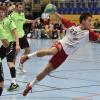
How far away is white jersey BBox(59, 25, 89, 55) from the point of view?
340 inches

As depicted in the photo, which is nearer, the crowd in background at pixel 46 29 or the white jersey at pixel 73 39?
the white jersey at pixel 73 39

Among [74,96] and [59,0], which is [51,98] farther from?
[59,0]

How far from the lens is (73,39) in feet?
28.7

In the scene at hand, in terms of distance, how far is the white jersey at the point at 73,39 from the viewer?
28.4 ft

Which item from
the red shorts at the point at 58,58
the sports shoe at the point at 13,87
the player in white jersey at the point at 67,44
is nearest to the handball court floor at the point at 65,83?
the sports shoe at the point at 13,87

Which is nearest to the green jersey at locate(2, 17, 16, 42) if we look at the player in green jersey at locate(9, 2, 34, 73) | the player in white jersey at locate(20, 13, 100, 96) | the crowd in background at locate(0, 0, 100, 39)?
the player in green jersey at locate(9, 2, 34, 73)

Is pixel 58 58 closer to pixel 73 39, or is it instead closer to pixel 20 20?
pixel 73 39

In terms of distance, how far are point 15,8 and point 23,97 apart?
339cm

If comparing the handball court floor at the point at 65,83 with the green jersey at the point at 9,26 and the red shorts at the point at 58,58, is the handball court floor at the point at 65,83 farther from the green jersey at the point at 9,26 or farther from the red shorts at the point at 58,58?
the green jersey at the point at 9,26

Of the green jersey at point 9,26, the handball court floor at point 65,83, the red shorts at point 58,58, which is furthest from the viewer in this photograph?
the green jersey at point 9,26

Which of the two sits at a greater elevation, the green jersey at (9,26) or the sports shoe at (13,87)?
the green jersey at (9,26)

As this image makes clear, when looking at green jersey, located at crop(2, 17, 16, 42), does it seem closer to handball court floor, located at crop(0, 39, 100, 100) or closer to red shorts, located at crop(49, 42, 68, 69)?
handball court floor, located at crop(0, 39, 100, 100)

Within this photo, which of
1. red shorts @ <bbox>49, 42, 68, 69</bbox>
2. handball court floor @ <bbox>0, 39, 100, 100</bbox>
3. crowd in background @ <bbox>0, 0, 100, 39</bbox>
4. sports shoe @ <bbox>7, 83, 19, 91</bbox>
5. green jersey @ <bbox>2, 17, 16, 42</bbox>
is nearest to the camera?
red shorts @ <bbox>49, 42, 68, 69</bbox>

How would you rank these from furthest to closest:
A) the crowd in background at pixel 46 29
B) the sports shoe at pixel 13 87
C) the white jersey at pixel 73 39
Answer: the crowd in background at pixel 46 29, the sports shoe at pixel 13 87, the white jersey at pixel 73 39
